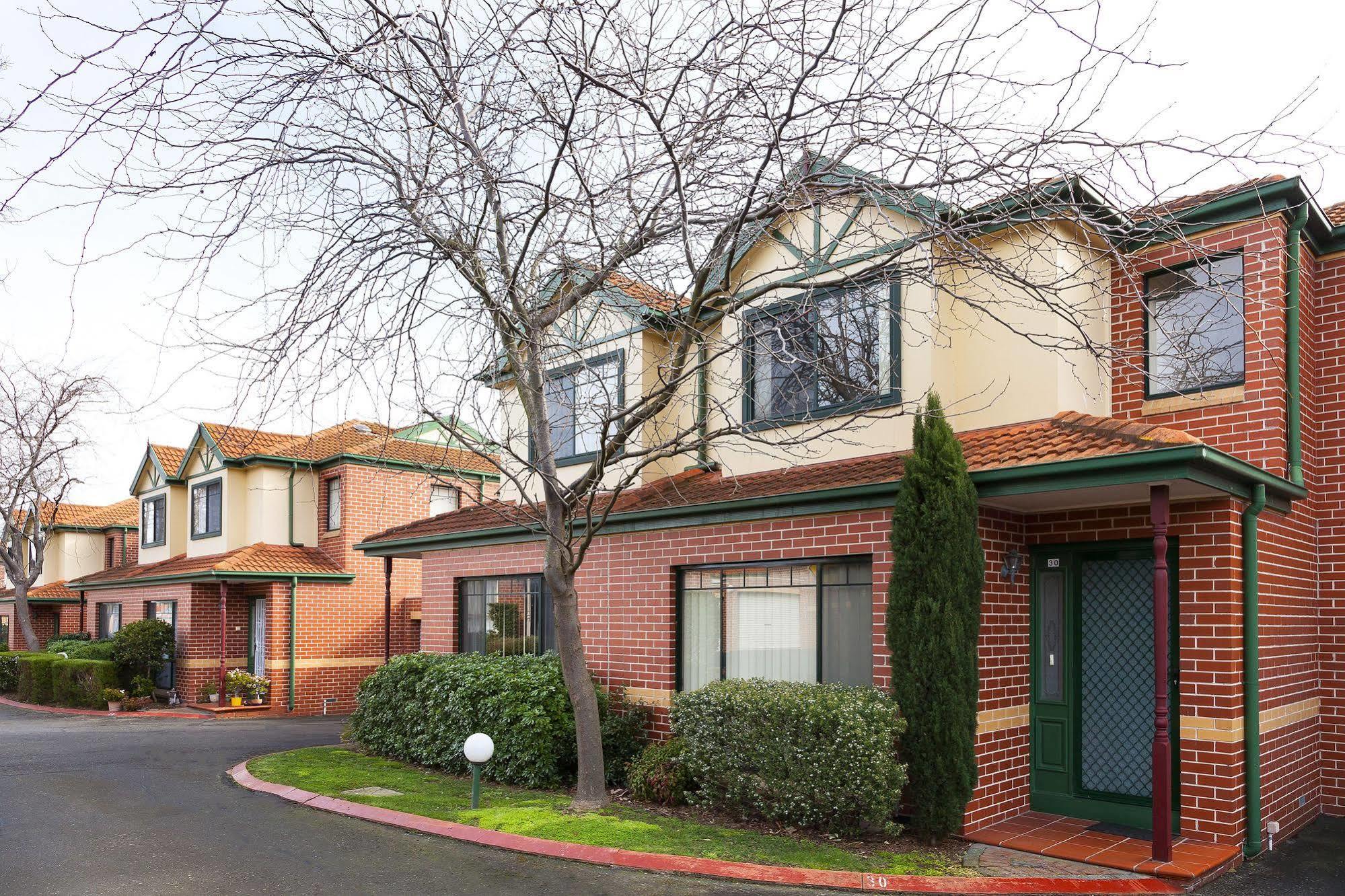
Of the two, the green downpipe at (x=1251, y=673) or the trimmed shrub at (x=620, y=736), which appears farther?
the trimmed shrub at (x=620, y=736)

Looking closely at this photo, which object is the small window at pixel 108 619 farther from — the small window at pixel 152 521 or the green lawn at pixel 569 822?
the green lawn at pixel 569 822

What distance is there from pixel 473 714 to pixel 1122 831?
6854mm

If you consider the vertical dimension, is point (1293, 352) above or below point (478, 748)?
above

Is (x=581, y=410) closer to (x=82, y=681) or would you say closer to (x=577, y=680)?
(x=577, y=680)

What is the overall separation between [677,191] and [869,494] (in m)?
3.18

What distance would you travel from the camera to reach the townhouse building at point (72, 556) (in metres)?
34.4

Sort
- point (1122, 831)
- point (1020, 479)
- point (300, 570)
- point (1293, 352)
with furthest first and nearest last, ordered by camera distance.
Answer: point (300, 570), point (1293, 352), point (1122, 831), point (1020, 479)

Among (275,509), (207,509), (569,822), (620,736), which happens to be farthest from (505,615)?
(207,509)

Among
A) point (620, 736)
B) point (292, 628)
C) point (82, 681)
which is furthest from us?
point (82, 681)

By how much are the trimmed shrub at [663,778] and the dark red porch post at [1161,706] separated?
411cm

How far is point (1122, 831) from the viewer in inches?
348

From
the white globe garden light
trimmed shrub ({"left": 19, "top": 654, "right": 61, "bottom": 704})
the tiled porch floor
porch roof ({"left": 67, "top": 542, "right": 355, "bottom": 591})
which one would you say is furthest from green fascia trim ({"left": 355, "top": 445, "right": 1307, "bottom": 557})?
trimmed shrub ({"left": 19, "top": 654, "right": 61, "bottom": 704})

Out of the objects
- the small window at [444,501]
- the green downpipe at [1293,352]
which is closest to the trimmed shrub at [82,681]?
the small window at [444,501]

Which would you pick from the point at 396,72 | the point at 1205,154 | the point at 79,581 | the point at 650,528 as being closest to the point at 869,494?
the point at 650,528
